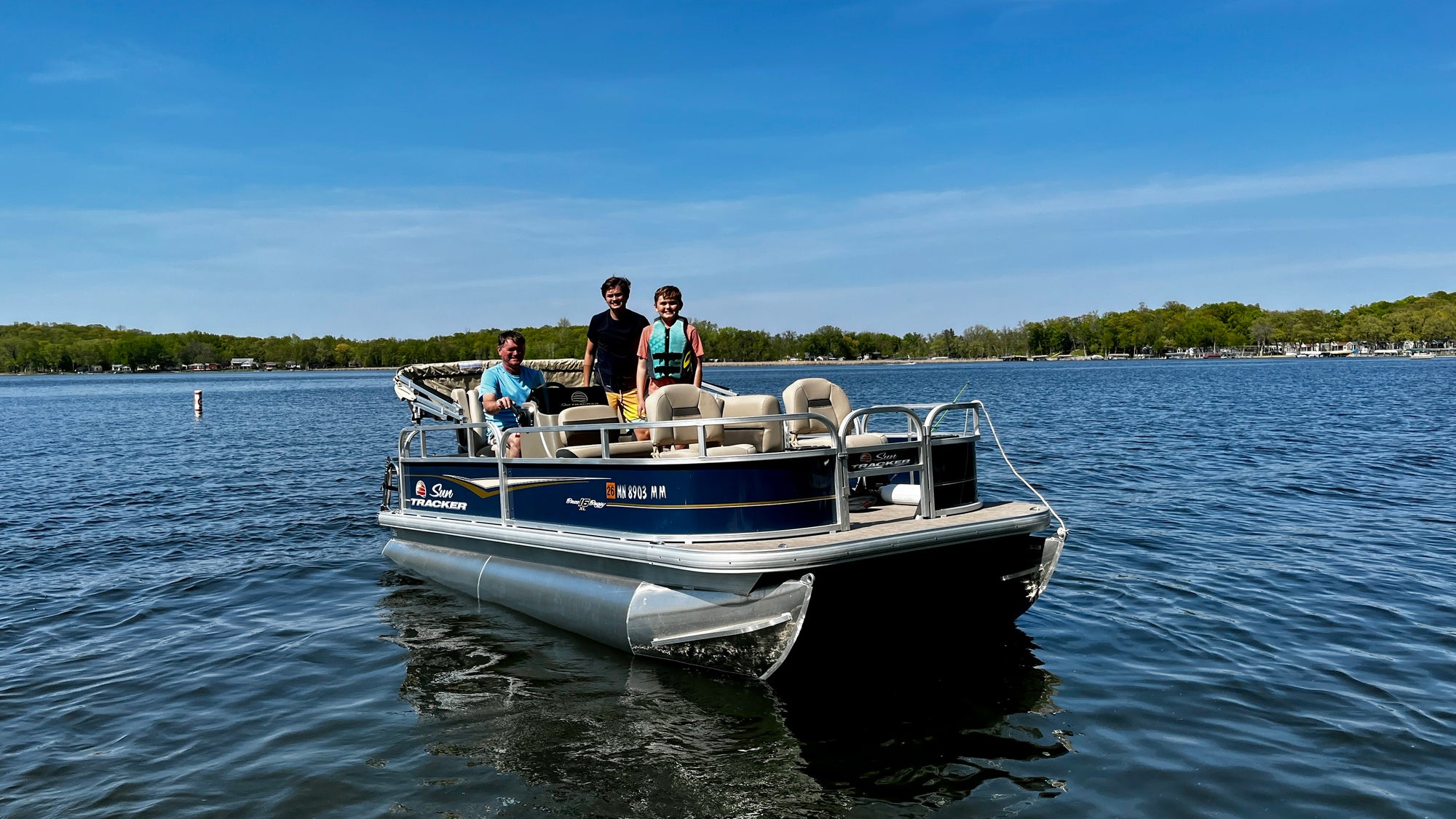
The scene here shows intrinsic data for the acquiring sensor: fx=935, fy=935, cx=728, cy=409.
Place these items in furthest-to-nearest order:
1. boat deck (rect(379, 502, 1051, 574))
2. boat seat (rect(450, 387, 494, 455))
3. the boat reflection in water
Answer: boat seat (rect(450, 387, 494, 455))
boat deck (rect(379, 502, 1051, 574))
the boat reflection in water

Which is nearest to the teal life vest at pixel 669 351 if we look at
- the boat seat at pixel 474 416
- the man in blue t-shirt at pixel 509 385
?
the man in blue t-shirt at pixel 509 385

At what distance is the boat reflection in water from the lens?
5.15 metres

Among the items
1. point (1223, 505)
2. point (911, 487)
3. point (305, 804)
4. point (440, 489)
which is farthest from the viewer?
point (1223, 505)

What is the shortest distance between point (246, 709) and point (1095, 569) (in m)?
8.13


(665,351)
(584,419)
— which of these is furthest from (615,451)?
(665,351)

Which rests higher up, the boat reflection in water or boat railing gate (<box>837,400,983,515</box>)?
boat railing gate (<box>837,400,983,515</box>)

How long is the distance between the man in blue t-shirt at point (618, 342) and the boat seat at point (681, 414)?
1.22 metres

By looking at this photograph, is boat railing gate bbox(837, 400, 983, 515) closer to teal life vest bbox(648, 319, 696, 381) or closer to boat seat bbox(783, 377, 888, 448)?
boat seat bbox(783, 377, 888, 448)

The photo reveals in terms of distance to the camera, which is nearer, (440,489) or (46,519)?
(440,489)

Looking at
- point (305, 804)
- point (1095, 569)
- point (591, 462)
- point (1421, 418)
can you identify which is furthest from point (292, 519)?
point (1421, 418)

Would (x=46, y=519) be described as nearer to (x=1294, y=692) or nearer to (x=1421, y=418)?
(x=1294, y=692)

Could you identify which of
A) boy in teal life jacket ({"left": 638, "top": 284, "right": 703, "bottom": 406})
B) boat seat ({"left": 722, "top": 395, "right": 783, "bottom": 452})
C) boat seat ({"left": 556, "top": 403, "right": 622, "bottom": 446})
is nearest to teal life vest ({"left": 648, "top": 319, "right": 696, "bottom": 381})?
boy in teal life jacket ({"left": 638, "top": 284, "right": 703, "bottom": 406})

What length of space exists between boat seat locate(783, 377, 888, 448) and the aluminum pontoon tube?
1.49 m

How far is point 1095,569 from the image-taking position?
33.0 feet
